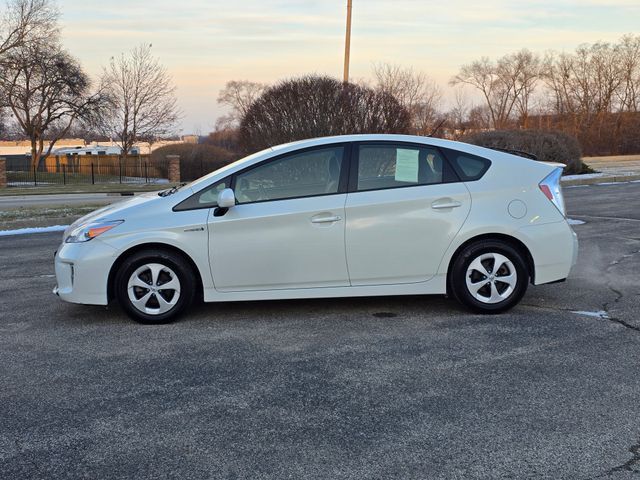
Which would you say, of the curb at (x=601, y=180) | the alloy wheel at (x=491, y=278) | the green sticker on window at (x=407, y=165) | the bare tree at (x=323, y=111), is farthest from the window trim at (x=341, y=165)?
the curb at (x=601, y=180)

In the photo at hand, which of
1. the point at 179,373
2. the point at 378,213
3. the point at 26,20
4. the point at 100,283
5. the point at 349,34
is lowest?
the point at 179,373

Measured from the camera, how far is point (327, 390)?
396cm

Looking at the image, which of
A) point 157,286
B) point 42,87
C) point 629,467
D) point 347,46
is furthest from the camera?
point 42,87

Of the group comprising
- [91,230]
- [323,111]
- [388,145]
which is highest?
[323,111]

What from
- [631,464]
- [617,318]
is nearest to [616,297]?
[617,318]

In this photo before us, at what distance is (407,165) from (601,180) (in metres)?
18.3

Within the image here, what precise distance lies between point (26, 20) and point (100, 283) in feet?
133

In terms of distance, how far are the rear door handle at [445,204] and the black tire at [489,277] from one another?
369 mm

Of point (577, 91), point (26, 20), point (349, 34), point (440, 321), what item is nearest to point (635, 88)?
point (577, 91)

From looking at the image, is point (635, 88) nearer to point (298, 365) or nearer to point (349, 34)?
point (349, 34)

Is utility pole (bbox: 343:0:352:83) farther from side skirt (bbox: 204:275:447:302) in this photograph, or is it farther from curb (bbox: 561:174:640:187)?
side skirt (bbox: 204:275:447:302)

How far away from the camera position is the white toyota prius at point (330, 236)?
5.34 m

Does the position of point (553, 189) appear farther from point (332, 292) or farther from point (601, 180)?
point (601, 180)

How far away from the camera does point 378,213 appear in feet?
17.7
